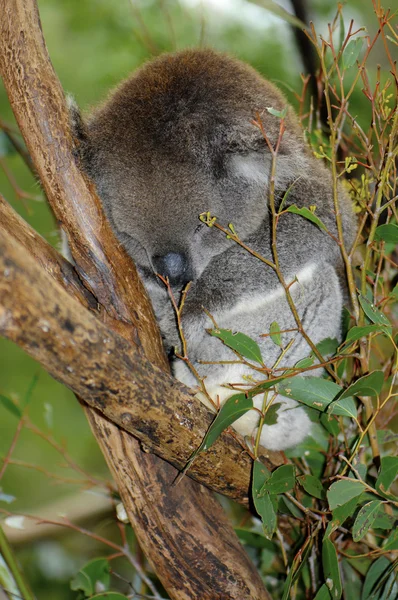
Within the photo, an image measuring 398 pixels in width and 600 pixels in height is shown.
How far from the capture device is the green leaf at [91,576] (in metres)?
2.13

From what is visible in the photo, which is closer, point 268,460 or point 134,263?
point 134,263

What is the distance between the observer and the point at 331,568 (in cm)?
172

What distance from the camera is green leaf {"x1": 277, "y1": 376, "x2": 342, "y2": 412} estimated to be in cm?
169

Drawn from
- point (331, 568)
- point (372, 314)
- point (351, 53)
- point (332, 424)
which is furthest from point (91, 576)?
point (351, 53)

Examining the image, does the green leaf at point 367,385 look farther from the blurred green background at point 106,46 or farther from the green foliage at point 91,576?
the blurred green background at point 106,46

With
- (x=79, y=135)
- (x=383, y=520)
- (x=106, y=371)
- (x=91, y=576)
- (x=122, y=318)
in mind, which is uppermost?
(x=79, y=135)

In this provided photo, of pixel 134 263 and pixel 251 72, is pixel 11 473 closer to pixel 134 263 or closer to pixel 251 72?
pixel 134 263

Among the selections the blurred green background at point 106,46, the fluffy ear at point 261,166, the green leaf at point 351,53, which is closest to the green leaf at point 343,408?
the fluffy ear at point 261,166

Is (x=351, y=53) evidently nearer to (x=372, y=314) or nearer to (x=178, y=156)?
(x=178, y=156)

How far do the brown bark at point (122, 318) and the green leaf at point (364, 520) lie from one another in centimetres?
62

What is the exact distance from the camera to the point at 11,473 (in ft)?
15.2

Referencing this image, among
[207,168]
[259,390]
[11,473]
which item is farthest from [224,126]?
[11,473]

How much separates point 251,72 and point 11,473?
3.67 meters

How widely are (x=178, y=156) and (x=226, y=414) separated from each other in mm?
885
